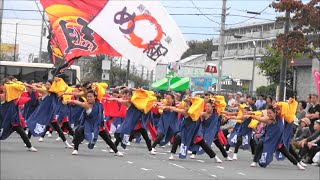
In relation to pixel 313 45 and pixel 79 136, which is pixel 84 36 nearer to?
pixel 79 136

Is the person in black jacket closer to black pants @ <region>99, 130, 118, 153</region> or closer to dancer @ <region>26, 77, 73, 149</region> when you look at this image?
black pants @ <region>99, 130, 118, 153</region>

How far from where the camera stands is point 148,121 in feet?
56.6

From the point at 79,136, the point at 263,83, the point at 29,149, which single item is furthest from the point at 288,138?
the point at 263,83

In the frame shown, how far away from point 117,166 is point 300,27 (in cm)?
1005

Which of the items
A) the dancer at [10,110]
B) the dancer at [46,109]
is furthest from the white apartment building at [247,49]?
the dancer at [10,110]

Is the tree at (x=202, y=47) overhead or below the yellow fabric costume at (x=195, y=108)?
overhead

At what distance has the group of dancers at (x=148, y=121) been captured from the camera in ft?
47.0

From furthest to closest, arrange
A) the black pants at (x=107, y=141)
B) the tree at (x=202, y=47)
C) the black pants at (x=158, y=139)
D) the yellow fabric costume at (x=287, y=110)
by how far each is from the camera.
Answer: the tree at (x=202, y=47) → the black pants at (x=158, y=139) → the black pants at (x=107, y=141) → the yellow fabric costume at (x=287, y=110)

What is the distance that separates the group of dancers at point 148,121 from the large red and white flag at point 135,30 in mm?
4765

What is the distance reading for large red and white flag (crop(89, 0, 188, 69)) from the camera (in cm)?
888

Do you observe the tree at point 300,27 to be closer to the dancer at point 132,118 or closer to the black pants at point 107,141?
the dancer at point 132,118

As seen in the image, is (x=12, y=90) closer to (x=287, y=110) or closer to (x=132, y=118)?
(x=132, y=118)

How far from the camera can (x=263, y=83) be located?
62.0 meters

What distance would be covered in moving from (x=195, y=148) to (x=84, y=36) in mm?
5386
